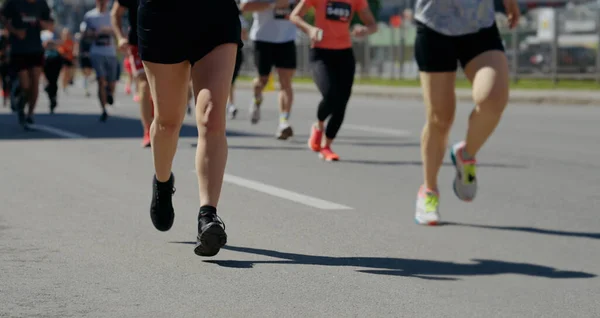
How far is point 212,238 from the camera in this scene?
592 centimetres

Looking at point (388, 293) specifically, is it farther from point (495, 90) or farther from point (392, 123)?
point (392, 123)

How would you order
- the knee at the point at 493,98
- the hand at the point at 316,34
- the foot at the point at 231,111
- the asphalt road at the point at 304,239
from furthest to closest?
1. the foot at the point at 231,111
2. the hand at the point at 316,34
3. the knee at the point at 493,98
4. the asphalt road at the point at 304,239

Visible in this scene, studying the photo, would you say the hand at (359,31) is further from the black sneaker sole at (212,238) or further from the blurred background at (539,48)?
the blurred background at (539,48)

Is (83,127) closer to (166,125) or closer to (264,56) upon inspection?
(264,56)

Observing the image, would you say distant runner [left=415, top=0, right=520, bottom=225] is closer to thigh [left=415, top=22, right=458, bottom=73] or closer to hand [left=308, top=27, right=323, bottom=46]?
thigh [left=415, top=22, right=458, bottom=73]

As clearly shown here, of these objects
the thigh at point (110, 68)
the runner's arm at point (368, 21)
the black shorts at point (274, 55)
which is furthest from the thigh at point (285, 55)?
the thigh at point (110, 68)

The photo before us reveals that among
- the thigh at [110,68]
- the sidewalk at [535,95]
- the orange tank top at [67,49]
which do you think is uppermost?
the thigh at [110,68]

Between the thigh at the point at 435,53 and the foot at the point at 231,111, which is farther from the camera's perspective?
the foot at the point at 231,111

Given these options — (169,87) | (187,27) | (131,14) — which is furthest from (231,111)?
(187,27)

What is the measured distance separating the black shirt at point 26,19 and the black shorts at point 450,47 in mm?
9547

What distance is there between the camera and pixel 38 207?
27.3 feet

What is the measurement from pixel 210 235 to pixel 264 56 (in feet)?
30.7

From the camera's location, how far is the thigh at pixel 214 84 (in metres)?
6.05

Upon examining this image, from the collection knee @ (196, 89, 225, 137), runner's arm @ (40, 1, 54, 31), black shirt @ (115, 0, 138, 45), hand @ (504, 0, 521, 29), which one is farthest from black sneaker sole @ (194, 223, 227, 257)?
runner's arm @ (40, 1, 54, 31)
